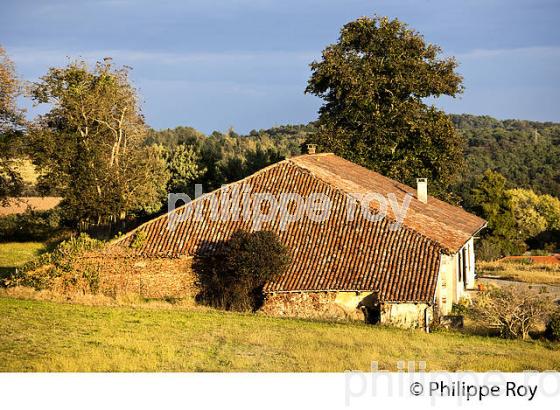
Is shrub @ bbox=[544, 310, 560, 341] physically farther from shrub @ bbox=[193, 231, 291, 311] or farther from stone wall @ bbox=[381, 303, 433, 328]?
shrub @ bbox=[193, 231, 291, 311]

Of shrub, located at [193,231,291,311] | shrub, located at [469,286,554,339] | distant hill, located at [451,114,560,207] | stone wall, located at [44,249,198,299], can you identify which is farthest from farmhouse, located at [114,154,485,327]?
distant hill, located at [451,114,560,207]

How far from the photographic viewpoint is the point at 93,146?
4894 centimetres

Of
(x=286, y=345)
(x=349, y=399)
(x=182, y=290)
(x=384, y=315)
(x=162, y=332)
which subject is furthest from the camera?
(x=182, y=290)

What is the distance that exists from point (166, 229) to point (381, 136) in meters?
21.5

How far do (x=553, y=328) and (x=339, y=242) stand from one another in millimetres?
7767

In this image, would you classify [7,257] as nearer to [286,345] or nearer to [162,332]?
[162,332]

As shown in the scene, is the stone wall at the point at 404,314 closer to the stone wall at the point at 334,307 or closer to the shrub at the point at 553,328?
the stone wall at the point at 334,307

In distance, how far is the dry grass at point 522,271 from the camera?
4381 cm

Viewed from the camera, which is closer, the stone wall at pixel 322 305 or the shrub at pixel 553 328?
the shrub at pixel 553 328

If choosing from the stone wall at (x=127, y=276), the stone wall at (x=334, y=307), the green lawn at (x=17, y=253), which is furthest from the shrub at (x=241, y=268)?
the green lawn at (x=17, y=253)

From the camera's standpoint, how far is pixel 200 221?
30797mm

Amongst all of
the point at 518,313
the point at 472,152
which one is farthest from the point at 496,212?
the point at 518,313

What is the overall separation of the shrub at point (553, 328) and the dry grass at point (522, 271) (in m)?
18.5

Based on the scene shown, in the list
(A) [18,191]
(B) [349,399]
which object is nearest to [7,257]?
(A) [18,191]
